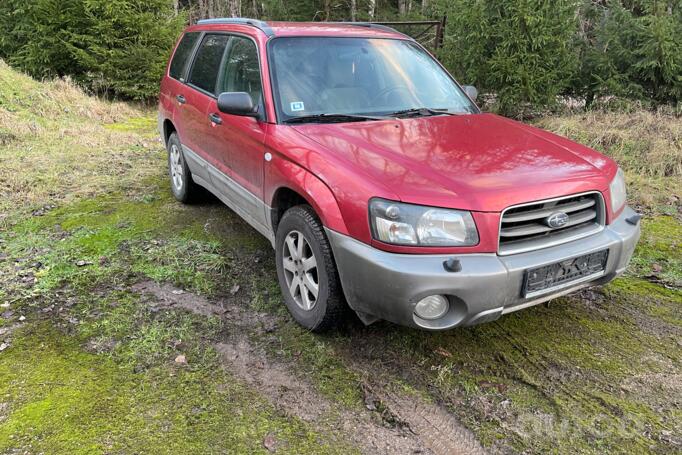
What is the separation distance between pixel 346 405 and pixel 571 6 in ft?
25.5

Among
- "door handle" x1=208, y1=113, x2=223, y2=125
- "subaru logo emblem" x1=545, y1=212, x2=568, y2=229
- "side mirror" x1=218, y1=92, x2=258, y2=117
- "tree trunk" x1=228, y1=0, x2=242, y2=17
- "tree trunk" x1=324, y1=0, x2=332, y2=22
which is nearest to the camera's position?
"subaru logo emblem" x1=545, y1=212, x2=568, y2=229

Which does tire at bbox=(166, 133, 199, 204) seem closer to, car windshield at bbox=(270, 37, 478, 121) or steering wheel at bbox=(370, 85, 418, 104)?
car windshield at bbox=(270, 37, 478, 121)

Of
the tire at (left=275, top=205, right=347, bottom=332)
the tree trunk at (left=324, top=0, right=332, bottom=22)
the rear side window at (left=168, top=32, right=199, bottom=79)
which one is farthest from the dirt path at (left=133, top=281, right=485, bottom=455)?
the tree trunk at (left=324, top=0, right=332, bottom=22)

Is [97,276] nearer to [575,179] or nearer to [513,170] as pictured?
[513,170]

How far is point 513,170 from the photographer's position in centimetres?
284

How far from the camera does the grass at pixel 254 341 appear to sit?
2.54 meters

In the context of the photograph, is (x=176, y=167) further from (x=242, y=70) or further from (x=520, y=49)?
(x=520, y=49)

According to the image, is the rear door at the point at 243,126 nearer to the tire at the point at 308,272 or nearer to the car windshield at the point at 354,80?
the car windshield at the point at 354,80

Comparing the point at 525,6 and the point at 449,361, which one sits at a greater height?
the point at 525,6

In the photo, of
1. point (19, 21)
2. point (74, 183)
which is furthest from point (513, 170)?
point (19, 21)

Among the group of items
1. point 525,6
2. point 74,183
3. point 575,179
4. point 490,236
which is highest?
point 525,6

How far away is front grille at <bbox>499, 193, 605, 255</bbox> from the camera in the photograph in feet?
8.77

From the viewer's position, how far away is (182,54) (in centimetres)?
539

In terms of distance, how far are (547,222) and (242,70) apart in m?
2.54
